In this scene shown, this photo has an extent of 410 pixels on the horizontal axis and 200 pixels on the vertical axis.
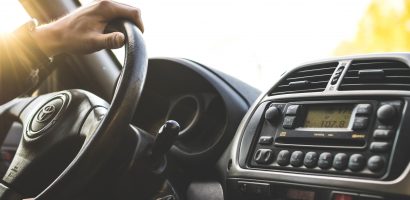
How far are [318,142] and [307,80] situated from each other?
0.21 metres

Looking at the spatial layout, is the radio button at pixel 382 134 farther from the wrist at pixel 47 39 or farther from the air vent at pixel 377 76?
the wrist at pixel 47 39

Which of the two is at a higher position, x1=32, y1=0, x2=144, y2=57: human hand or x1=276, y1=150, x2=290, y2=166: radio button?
x1=32, y1=0, x2=144, y2=57: human hand

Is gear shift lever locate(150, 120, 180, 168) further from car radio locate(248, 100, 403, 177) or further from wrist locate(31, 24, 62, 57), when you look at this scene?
wrist locate(31, 24, 62, 57)

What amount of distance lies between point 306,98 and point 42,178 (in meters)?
0.72

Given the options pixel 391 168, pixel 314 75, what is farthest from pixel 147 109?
pixel 391 168

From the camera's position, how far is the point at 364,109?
110 centimetres

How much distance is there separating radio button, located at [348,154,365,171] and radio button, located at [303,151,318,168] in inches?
3.7

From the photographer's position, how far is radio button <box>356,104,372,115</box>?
1096 mm

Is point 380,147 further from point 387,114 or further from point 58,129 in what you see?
point 58,129

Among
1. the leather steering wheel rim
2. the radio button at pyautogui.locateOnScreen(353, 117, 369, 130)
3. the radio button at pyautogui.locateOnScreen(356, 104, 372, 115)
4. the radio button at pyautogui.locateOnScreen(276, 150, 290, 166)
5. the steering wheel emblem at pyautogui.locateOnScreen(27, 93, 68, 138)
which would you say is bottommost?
the radio button at pyautogui.locateOnScreen(276, 150, 290, 166)

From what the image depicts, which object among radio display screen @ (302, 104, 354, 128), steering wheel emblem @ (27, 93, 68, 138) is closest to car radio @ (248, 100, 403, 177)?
radio display screen @ (302, 104, 354, 128)

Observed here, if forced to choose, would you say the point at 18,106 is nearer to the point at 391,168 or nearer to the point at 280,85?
the point at 280,85

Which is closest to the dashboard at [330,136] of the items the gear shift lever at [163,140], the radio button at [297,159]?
the radio button at [297,159]

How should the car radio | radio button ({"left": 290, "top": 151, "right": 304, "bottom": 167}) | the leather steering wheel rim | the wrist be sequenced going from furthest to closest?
the wrist → radio button ({"left": 290, "top": 151, "right": 304, "bottom": 167}) → the car radio → the leather steering wheel rim
